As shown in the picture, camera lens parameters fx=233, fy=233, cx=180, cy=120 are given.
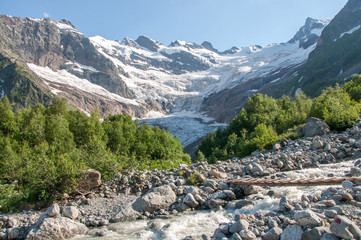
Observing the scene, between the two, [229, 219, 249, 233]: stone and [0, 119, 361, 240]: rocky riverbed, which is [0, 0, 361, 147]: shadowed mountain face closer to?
[0, 119, 361, 240]: rocky riverbed

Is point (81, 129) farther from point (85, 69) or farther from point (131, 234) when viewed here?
point (85, 69)

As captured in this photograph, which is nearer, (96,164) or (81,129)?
(96,164)

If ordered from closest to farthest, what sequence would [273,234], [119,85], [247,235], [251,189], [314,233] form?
[314,233], [273,234], [247,235], [251,189], [119,85]

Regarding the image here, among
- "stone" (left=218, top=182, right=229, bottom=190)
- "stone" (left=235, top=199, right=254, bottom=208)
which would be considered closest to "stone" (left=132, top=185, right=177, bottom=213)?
"stone" (left=218, top=182, right=229, bottom=190)

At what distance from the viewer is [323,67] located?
113 meters

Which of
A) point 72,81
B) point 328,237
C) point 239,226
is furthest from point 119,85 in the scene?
point 328,237

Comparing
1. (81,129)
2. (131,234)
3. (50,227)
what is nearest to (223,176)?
(131,234)

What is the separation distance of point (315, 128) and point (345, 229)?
12.7 meters

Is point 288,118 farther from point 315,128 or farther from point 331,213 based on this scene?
point 331,213

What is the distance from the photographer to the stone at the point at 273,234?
4246mm

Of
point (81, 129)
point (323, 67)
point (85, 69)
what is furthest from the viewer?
point (85, 69)

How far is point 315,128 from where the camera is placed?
14.6 metres

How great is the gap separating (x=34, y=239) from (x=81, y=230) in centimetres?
117

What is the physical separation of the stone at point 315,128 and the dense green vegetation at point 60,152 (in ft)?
30.1
